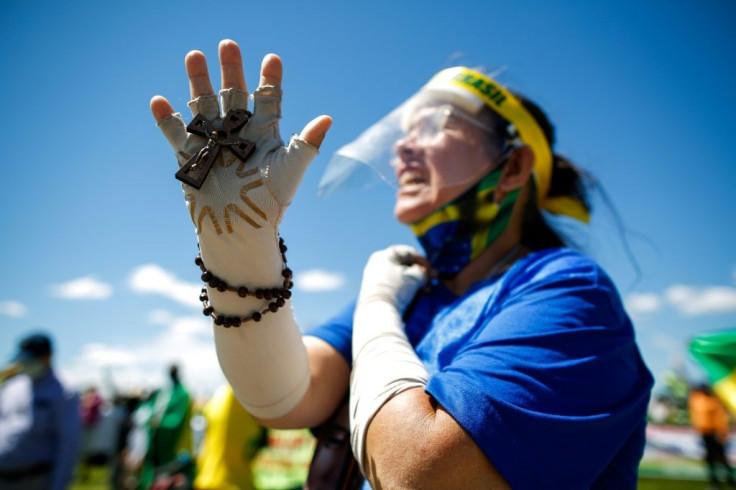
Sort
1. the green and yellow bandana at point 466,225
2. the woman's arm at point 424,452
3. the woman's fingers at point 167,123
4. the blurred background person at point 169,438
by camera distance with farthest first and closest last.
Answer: the blurred background person at point 169,438 → the green and yellow bandana at point 466,225 → the woman's fingers at point 167,123 → the woman's arm at point 424,452

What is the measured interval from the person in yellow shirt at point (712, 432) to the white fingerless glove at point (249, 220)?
10.8 metres

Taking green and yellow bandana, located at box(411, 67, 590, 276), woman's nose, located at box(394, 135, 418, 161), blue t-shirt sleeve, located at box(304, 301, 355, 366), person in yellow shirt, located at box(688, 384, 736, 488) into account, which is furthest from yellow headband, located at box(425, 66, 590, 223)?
person in yellow shirt, located at box(688, 384, 736, 488)

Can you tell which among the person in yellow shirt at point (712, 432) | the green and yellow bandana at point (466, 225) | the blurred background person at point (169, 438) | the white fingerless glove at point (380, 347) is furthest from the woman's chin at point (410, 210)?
the person in yellow shirt at point (712, 432)

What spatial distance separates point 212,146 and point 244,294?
0.36m

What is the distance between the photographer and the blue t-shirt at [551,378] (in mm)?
964

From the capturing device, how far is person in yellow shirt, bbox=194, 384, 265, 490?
14.2 feet

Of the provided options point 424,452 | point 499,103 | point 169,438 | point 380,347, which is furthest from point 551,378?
point 169,438

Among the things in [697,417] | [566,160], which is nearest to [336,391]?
[566,160]

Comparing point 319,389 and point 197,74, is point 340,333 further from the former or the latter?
point 197,74

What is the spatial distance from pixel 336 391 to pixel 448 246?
686 mm

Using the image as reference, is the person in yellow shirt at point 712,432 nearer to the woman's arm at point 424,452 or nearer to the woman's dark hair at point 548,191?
the woman's dark hair at point 548,191

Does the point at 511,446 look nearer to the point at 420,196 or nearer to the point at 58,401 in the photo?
the point at 420,196

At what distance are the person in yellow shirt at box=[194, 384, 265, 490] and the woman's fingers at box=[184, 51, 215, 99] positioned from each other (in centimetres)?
372

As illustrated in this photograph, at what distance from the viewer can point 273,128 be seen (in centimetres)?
111
